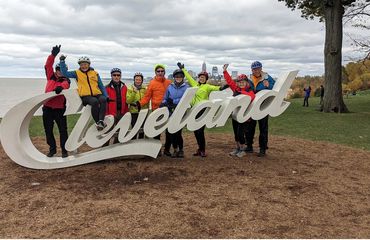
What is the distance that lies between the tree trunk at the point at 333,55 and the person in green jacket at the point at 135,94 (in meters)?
15.3

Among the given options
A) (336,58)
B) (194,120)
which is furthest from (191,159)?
(336,58)

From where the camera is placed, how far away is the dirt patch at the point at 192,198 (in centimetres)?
512

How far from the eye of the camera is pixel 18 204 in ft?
20.1

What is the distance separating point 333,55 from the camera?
21219 millimetres

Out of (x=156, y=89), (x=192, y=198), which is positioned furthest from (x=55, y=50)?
Answer: (x=192, y=198)

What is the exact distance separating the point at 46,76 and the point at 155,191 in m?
3.49

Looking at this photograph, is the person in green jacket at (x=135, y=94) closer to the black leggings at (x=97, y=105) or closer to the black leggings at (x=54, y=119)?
the black leggings at (x=97, y=105)

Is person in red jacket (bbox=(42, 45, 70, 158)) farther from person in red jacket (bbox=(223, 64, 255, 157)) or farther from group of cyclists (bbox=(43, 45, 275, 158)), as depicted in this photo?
person in red jacket (bbox=(223, 64, 255, 157))

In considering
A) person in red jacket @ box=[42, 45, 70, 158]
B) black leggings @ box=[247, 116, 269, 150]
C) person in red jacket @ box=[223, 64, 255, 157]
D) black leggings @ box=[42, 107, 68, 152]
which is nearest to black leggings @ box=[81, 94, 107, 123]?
person in red jacket @ box=[42, 45, 70, 158]

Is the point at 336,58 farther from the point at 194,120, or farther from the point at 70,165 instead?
the point at 70,165

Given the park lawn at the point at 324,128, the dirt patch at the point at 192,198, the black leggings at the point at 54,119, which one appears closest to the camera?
the dirt patch at the point at 192,198

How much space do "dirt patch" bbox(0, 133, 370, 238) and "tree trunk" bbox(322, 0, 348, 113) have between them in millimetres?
12881

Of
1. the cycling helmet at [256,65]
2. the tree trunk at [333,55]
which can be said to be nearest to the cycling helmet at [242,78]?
the cycling helmet at [256,65]

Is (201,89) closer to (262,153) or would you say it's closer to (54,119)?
(262,153)
